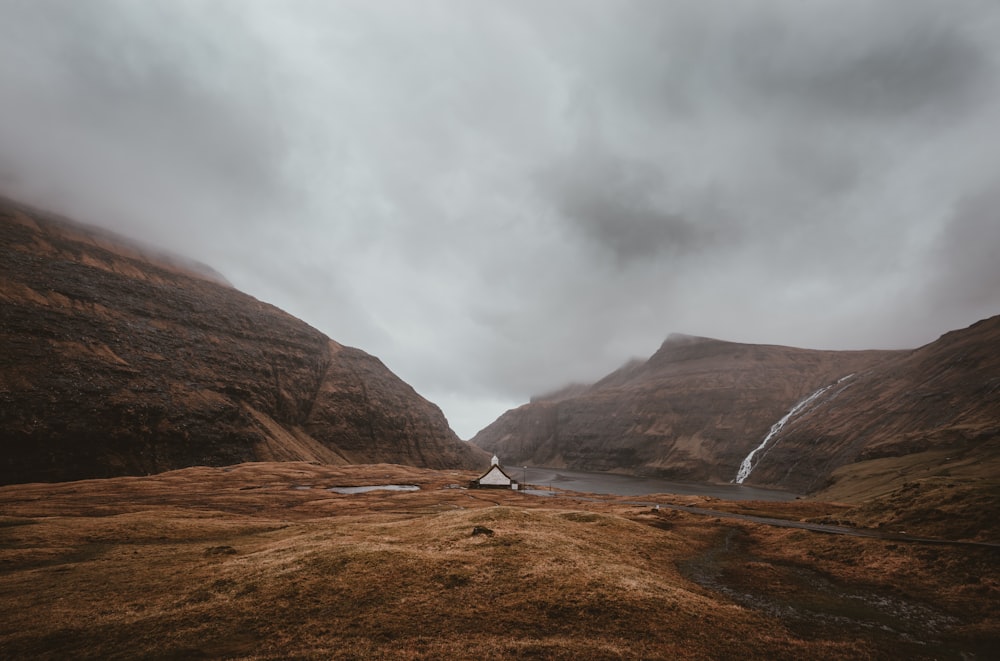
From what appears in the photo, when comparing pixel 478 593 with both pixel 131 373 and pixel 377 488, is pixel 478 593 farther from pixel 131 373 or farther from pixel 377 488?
pixel 131 373

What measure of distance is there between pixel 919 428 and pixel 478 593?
182 metres

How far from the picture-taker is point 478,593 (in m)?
20.5

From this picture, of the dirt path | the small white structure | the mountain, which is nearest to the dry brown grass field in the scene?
the dirt path

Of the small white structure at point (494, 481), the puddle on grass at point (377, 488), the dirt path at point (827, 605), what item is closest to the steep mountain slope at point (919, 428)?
the dirt path at point (827, 605)

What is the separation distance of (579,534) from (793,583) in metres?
14.1

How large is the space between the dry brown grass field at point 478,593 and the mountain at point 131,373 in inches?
3802

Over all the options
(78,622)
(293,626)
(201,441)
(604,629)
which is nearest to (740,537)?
(604,629)

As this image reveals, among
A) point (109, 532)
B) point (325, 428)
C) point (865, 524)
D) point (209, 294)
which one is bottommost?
point (109, 532)

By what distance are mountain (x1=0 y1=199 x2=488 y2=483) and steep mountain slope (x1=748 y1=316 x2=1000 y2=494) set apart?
569 feet

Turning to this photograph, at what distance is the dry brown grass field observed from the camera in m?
15.8

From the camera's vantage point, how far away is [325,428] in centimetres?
18900

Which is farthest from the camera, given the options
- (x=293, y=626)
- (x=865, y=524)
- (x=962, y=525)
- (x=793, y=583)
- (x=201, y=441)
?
(x=201, y=441)

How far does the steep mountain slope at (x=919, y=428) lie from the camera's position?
9919 cm

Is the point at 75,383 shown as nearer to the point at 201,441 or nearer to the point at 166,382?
the point at 166,382
